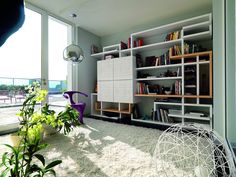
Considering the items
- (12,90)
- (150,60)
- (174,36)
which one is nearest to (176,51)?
(174,36)

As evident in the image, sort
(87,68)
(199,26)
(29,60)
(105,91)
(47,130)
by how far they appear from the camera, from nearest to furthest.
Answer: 1. (47,130)
2. (199,26)
3. (29,60)
4. (105,91)
5. (87,68)

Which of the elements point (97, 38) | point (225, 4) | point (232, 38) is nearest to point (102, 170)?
point (232, 38)

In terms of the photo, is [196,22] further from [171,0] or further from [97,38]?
[97,38]

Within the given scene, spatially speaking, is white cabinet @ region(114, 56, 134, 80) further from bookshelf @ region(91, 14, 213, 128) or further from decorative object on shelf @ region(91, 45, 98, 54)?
decorative object on shelf @ region(91, 45, 98, 54)

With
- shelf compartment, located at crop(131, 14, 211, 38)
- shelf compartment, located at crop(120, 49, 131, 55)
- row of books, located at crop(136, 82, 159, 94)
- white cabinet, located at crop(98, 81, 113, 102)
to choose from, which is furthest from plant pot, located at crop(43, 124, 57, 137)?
shelf compartment, located at crop(131, 14, 211, 38)

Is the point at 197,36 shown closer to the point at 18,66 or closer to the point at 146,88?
the point at 146,88

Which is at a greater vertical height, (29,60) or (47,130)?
(29,60)

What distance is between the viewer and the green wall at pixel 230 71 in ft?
5.00

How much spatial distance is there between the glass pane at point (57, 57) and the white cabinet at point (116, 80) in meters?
0.94

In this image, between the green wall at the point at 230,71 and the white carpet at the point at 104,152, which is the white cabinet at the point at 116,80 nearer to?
the white carpet at the point at 104,152

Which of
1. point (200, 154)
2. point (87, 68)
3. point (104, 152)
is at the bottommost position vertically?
point (104, 152)

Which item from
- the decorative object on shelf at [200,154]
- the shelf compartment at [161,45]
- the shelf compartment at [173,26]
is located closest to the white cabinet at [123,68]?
the shelf compartment at [161,45]

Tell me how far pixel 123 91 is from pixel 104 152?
1782mm

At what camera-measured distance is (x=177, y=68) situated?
119 inches
